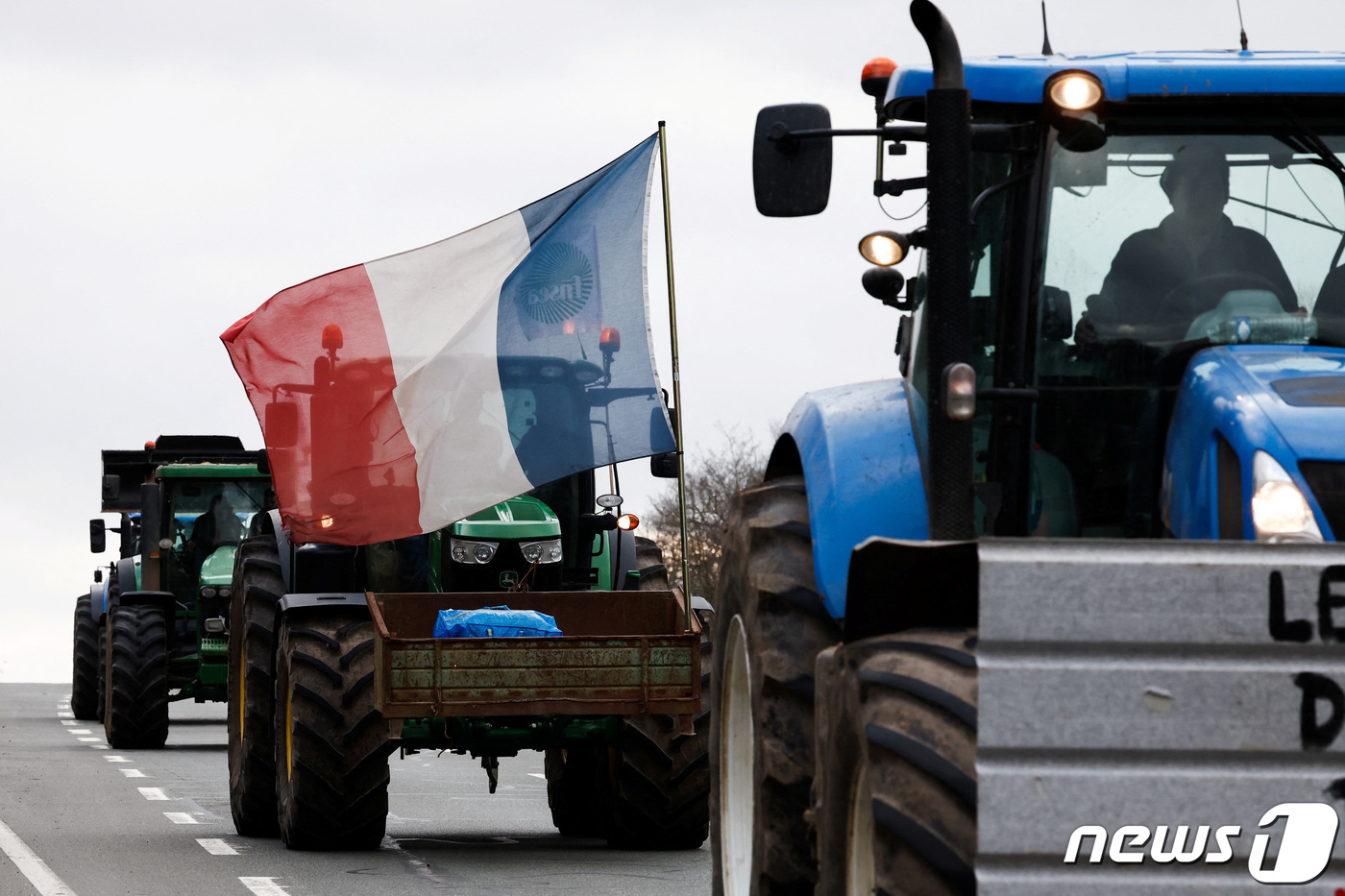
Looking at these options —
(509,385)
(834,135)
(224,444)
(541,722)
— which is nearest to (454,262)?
(509,385)

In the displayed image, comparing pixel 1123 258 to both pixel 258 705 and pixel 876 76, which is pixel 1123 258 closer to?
pixel 876 76

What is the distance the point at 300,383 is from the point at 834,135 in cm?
691

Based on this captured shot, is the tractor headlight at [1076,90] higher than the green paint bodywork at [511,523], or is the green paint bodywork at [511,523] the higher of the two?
the tractor headlight at [1076,90]

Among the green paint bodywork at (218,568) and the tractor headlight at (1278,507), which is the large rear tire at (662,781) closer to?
the tractor headlight at (1278,507)

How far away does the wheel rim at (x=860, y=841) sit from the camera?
4492 millimetres

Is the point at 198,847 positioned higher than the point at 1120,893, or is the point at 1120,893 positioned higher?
the point at 1120,893

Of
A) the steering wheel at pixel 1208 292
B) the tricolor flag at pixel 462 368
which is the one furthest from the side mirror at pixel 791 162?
the tricolor flag at pixel 462 368

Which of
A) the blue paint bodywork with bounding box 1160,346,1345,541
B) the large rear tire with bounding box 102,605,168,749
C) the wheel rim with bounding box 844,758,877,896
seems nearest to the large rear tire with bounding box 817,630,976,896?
the wheel rim with bounding box 844,758,877,896

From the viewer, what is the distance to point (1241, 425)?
4.91 metres

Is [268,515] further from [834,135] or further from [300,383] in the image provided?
[834,135]

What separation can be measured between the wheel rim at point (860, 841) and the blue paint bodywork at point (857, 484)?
38.6 inches

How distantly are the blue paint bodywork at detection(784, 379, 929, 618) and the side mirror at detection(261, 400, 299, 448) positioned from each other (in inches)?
236

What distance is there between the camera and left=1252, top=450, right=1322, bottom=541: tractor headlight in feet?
15.3

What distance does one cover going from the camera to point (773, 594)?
19.5 ft
